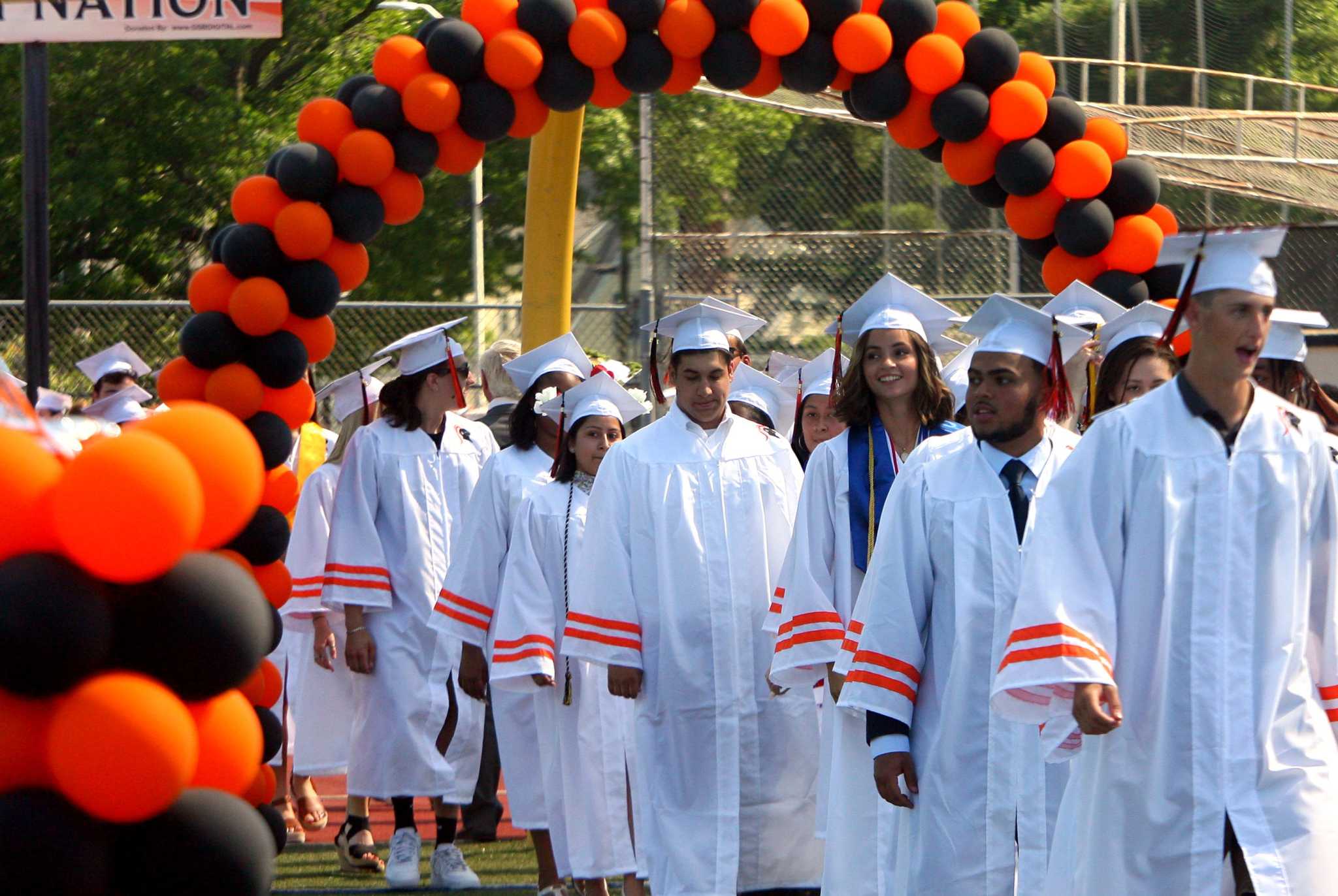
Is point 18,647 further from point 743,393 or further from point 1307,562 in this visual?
point 743,393

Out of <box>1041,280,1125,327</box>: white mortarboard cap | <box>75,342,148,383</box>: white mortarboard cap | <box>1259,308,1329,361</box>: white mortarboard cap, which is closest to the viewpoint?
<box>1259,308,1329,361</box>: white mortarboard cap

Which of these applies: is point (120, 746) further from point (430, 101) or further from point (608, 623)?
point (430, 101)

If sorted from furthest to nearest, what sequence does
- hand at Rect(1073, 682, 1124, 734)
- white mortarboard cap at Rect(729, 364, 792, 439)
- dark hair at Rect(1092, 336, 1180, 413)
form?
white mortarboard cap at Rect(729, 364, 792, 439) < dark hair at Rect(1092, 336, 1180, 413) < hand at Rect(1073, 682, 1124, 734)

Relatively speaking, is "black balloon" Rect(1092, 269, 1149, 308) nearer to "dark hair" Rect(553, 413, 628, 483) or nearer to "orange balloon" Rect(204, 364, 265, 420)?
"dark hair" Rect(553, 413, 628, 483)

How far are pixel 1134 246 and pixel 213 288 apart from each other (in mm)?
4048

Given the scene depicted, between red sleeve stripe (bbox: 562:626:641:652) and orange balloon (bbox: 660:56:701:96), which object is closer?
red sleeve stripe (bbox: 562:626:641:652)

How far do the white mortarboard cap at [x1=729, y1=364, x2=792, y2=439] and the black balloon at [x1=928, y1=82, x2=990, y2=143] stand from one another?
154cm

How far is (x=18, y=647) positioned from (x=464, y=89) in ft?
18.1

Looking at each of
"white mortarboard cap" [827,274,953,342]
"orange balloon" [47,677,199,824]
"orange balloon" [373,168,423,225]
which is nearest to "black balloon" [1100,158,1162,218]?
"white mortarboard cap" [827,274,953,342]

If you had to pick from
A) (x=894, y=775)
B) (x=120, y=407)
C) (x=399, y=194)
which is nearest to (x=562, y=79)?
(x=399, y=194)

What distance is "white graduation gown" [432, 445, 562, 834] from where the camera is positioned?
Answer: 780 cm

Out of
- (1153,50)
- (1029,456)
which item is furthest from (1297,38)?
(1029,456)

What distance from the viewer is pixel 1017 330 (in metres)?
5.07

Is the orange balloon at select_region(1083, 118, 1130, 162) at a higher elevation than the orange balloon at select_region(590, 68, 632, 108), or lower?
lower
